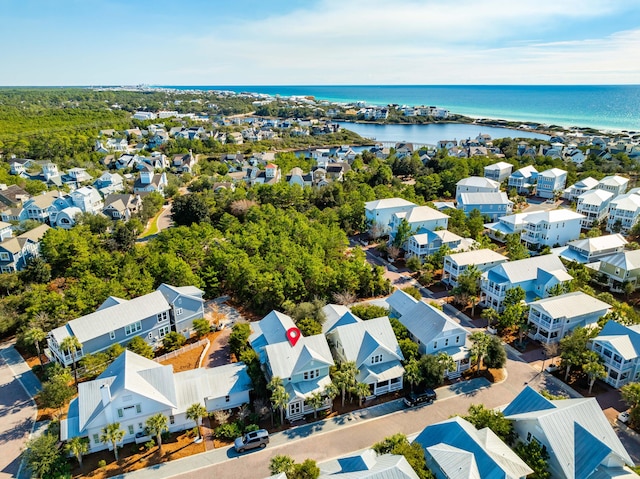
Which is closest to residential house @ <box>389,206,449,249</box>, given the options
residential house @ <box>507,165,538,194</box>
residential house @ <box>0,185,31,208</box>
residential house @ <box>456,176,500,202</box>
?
residential house @ <box>456,176,500,202</box>

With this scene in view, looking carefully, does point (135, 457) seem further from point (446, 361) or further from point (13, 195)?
point (13, 195)

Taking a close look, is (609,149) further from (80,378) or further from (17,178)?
(17,178)

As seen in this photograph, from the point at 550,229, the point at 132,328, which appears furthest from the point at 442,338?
the point at 550,229

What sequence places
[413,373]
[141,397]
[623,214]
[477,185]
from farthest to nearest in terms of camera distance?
[477,185] < [623,214] < [413,373] < [141,397]

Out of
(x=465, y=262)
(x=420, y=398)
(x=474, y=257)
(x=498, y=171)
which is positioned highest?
(x=498, y=171)

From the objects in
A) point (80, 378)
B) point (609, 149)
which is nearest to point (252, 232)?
point (80, 378)

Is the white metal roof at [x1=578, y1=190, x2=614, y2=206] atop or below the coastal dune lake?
below

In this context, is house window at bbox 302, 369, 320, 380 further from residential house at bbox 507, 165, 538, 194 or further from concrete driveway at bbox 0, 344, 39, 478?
residential house at bbox 507, 165, 538, 194

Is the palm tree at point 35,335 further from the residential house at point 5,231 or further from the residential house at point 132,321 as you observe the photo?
the residential house at point 5,231
